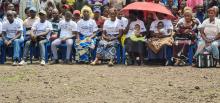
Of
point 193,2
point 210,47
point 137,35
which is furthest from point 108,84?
point 193,2

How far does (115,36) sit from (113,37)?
83 millimetres

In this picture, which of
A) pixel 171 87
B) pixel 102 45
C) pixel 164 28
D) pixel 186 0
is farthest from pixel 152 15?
pixel 171 87

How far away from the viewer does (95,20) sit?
14359 millimetres

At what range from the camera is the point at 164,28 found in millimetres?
13078

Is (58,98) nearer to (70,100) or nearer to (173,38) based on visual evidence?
(70,100)

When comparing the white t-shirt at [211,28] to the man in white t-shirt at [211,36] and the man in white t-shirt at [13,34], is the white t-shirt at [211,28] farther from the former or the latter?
the man in white t-shirt at [13,34]

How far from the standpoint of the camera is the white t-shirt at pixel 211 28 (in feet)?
41.6

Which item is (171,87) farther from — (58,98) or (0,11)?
(0,11)

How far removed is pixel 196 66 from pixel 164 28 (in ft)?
4.49

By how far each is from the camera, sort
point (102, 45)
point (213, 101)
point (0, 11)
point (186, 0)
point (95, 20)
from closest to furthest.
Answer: point (213, 101) → point (102, 45) → point (95, 20) → point (186, 0) → point (0, 11)

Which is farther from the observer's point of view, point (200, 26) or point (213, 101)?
point (200, 26)

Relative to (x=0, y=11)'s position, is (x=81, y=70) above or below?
below

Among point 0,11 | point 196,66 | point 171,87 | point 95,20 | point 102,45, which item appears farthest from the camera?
point 0,11

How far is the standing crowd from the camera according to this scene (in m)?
12.9
